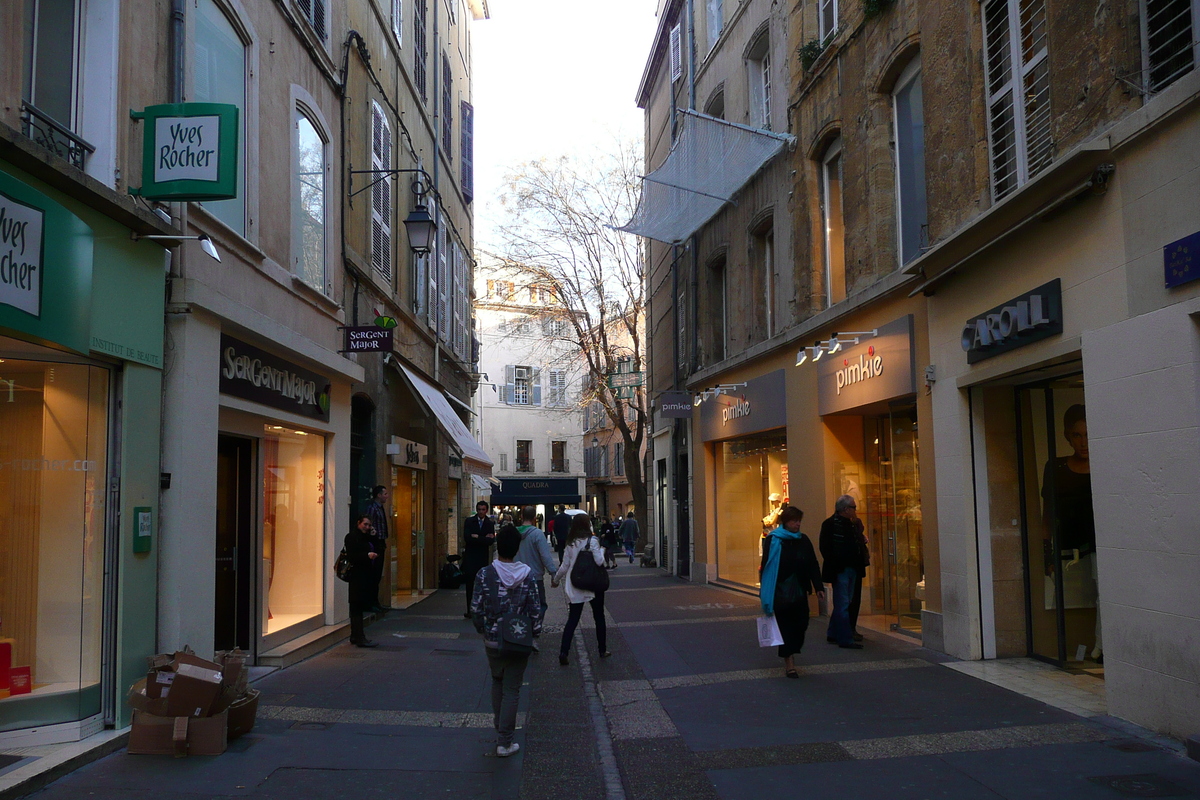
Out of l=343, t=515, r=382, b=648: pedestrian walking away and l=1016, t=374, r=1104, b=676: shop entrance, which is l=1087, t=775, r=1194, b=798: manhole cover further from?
l=343, t=515, r=382, b=648: pedestrian walking away

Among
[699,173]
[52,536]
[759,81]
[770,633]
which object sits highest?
[759,81]

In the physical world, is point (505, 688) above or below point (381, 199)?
below

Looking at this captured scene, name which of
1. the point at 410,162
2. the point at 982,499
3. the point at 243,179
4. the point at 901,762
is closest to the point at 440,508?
the point at 410,162

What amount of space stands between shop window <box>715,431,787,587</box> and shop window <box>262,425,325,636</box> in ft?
24.3

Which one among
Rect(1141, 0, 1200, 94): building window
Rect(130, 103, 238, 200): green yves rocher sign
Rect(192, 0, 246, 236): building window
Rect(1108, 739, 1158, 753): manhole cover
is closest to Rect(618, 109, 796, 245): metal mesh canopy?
Rect(192, 0, 246, 236): building window

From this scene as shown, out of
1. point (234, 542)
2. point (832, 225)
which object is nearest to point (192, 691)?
point (234, 542)

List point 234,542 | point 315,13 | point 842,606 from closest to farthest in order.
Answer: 1. point 234,542
2. point 842,606
3. point 315,13

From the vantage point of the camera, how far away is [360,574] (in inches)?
430

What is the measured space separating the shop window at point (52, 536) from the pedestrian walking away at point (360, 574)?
4.01 m

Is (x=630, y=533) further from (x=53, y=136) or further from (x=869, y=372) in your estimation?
(x=53, y=136)

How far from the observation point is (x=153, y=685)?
21.2 ft

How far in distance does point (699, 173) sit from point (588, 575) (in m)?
9.01

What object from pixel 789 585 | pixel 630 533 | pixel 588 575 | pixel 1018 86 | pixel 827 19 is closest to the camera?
pixel 1018 86

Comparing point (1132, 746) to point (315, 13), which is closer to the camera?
point (1132, 746)
